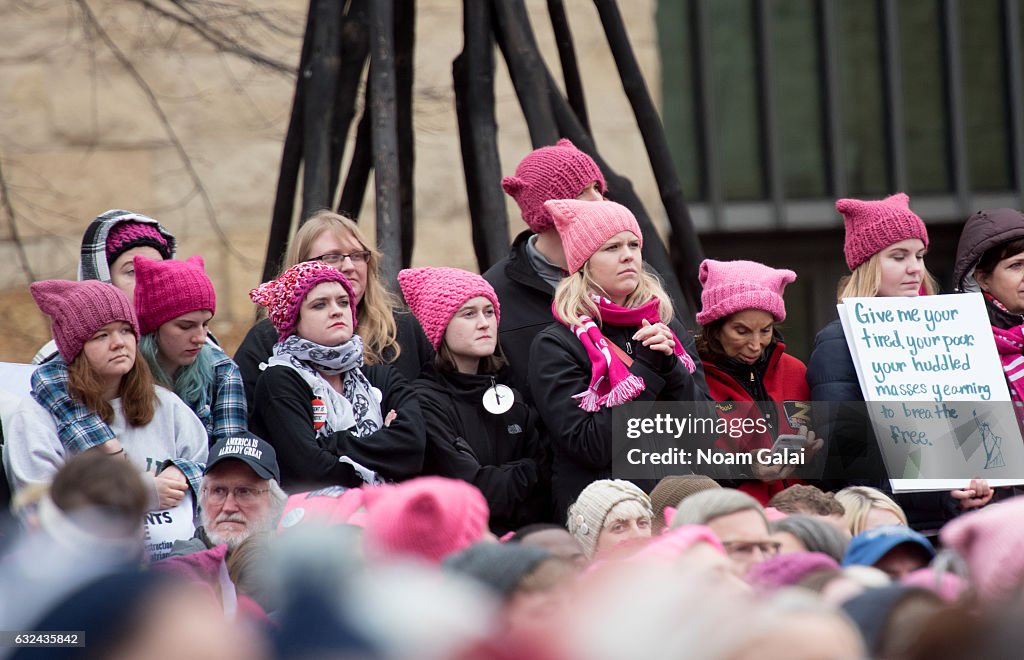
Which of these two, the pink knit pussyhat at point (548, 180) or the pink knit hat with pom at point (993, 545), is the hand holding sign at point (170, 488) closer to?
the pink knit pussyhat at point (548, 180)

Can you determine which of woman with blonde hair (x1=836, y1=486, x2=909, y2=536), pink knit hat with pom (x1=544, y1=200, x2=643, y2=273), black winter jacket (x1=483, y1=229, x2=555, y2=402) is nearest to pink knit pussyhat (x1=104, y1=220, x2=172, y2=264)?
black winter jacket (x1=483, y1=229, x2=555, y2=402)

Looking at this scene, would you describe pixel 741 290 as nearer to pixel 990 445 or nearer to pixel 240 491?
pixel 990 445

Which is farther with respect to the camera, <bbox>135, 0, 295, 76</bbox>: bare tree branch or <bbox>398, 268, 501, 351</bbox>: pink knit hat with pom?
<bbox>135, 0, 295, 76</bbox>: bare tree branch

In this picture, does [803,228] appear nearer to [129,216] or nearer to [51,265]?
[51,265]

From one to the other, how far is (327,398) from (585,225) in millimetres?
897

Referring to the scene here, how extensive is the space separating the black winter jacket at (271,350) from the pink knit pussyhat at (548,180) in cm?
50

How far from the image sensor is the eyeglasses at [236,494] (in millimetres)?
3670

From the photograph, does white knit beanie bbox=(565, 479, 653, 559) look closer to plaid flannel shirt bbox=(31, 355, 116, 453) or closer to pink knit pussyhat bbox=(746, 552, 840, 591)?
pink knit pussyhat bbox=(746, 552, 840, 591)

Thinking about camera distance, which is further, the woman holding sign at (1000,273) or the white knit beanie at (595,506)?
the woman holding sign at (1000,273)

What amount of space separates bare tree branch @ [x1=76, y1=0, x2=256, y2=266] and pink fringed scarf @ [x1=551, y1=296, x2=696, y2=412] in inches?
160

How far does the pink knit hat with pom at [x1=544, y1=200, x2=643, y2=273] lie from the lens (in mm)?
4211

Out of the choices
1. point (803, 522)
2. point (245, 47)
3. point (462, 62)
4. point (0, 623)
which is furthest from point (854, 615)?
point (245, 47)

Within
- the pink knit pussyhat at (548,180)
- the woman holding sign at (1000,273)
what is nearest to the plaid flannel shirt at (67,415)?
the pink knit pussyhat at (548,180)

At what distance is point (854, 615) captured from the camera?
2016mm
